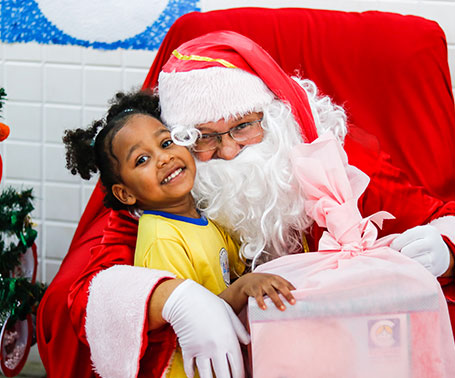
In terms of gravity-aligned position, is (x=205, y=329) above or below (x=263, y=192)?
below

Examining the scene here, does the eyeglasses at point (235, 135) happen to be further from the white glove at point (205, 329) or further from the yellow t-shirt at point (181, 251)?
the white glove at point (205, 329)

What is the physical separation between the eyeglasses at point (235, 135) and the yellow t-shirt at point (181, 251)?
7.5 inches

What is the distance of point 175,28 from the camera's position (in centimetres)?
181

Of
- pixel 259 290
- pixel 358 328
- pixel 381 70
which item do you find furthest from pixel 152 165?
pixel 381 70

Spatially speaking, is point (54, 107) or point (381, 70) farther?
point (54, 107)

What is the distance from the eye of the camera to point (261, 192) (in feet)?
4.57

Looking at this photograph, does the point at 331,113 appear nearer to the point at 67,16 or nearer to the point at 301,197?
the point at 301,197

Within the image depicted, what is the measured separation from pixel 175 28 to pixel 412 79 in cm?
75

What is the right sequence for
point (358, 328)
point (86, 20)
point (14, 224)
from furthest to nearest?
1. point (86, 20)
2. point (14, 224)
3. point (358, 328)

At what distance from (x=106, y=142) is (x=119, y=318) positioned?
0.43 m

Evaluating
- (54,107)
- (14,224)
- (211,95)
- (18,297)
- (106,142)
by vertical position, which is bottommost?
(18,297)

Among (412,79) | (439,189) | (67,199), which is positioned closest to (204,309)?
(439,189)

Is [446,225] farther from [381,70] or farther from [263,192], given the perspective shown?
[381,70]

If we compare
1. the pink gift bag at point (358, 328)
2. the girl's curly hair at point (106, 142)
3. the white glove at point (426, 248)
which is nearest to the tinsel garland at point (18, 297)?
the girl's curly hair at point (106, 142)
